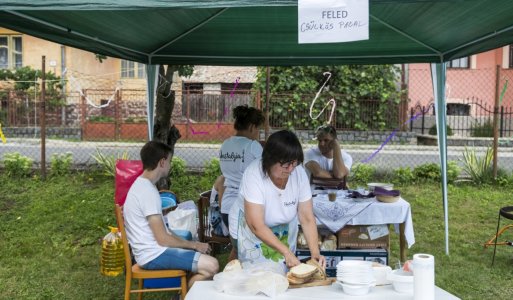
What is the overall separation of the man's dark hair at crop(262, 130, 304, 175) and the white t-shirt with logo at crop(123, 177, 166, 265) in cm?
78

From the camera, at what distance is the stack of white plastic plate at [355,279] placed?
213 cm

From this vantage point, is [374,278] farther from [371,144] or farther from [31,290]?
[371,144]

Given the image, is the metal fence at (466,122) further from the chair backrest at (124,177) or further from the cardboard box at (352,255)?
the cardboard box at (352,255)

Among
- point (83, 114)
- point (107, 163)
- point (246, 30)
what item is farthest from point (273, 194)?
point (83, 114)

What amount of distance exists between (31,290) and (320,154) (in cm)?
280

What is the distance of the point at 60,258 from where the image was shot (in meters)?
5.13

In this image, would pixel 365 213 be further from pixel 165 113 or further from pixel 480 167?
pixel 480 167

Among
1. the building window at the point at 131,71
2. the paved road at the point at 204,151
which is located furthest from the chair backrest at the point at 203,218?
the building window at the point at 131,71

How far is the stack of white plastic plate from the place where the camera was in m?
2.13

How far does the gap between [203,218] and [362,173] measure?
4.88 m

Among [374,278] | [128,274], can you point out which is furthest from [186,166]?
[374,278]

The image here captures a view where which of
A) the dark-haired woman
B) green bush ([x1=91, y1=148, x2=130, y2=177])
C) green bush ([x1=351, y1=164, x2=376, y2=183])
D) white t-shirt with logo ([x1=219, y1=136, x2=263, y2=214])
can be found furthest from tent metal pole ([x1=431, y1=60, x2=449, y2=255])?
green bush ([x1=91, y1=148, x2=130, y2=177])

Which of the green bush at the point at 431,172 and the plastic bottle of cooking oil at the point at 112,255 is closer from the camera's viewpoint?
the plastic bottle of cooking oil at the point at 112,255

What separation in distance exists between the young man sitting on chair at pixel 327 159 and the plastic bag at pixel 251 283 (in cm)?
252
